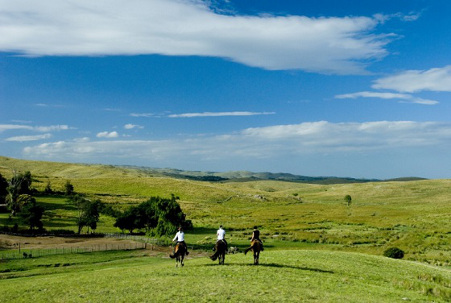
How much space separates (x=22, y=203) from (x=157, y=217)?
1762 inches

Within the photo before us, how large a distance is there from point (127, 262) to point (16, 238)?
→ 3692 cm

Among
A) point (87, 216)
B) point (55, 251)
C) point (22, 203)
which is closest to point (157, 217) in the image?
point (87, 216)

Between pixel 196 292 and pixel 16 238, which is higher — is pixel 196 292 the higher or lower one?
the higher one

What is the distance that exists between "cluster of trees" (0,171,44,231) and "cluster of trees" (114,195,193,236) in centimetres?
1779

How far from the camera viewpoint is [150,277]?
2464cm

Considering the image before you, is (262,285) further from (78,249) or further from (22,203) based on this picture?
(22,203)

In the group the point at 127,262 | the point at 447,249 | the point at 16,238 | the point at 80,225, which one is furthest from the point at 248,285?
the point at 80,225

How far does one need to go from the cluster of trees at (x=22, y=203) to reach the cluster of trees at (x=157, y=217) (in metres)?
17.8

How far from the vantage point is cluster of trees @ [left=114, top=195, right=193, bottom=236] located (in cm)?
6944

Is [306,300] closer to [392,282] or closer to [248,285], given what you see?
[248,285]

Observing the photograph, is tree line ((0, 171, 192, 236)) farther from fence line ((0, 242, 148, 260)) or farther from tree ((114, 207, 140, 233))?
fence line ((0, 242, 148, 260))

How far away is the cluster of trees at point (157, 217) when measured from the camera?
228ft

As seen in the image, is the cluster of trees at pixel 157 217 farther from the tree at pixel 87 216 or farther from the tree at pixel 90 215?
the tree at pixel 87 216

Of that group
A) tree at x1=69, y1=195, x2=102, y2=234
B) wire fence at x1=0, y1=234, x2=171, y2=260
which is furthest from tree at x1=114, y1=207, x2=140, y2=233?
wire fence at x1=0, y1=234, x2=171, y2=260
